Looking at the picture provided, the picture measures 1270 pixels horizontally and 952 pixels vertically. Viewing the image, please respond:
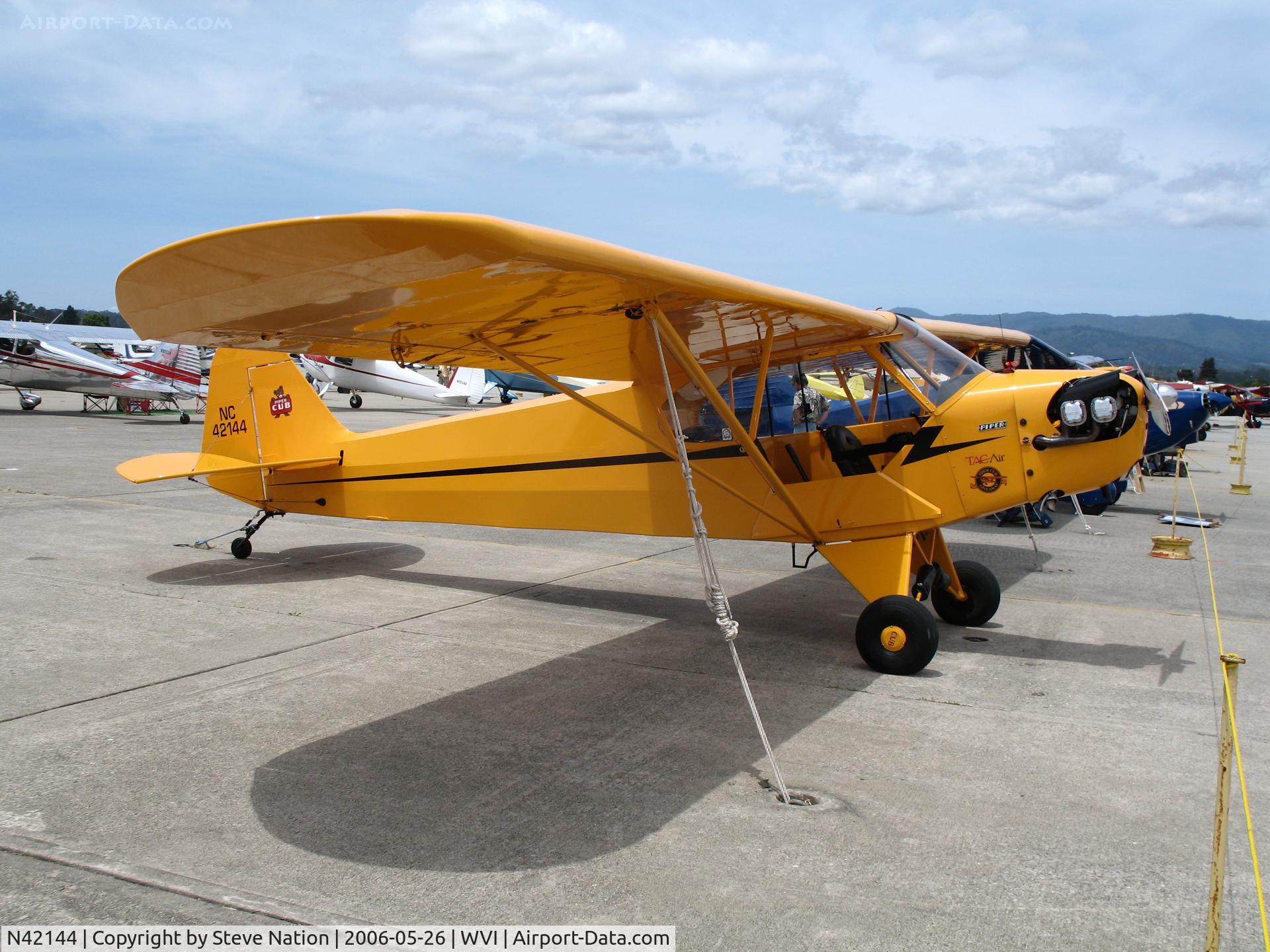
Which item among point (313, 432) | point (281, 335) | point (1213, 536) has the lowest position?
point (1213, 536)

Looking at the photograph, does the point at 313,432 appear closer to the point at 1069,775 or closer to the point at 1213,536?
the point at 1069,775

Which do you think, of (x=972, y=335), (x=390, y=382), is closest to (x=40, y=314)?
(x=390, y=382)

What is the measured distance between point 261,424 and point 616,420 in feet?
16.7

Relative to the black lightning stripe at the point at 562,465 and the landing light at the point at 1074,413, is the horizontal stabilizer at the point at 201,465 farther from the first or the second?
the landing light at the point at 1074,413

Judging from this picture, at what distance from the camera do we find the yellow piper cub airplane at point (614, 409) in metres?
3.62

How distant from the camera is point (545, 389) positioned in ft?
146

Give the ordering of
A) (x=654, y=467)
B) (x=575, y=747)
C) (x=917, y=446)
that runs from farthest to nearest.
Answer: (x=654, y=467) → (x=917, y=446) → (x=575, y=747)

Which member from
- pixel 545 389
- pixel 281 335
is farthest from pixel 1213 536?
pixel 545 389

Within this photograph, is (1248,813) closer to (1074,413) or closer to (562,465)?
(1074,413)

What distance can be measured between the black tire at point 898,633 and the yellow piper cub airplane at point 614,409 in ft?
0.04

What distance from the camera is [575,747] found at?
4691mm

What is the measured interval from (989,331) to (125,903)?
44.0 ft

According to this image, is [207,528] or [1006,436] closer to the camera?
[1006,436]

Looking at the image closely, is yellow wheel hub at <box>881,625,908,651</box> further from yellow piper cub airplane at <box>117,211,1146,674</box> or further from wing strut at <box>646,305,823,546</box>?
wing strut at <box>646,305,823,546</box>
